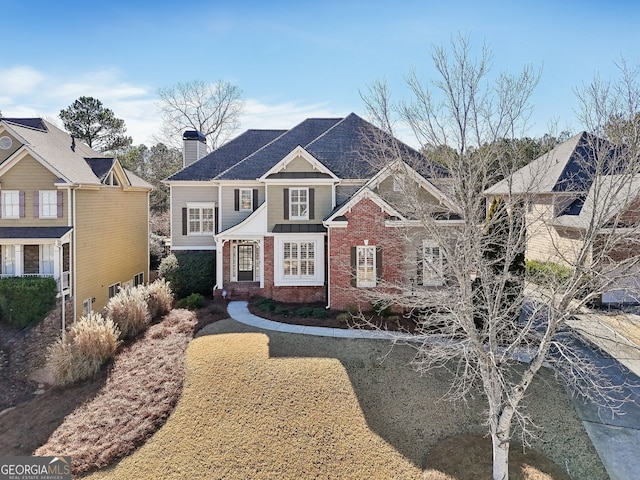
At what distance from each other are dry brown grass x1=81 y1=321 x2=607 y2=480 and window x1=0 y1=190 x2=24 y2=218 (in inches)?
520

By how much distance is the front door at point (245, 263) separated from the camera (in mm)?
21859

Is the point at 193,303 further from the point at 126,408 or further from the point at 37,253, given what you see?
the point at 37,253

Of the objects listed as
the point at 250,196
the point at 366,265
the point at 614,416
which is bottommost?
the point at 614,416

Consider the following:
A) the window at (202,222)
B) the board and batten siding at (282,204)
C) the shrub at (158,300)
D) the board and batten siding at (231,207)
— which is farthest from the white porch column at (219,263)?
the window at (202,222)

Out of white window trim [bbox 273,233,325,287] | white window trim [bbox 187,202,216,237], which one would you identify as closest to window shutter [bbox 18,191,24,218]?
white window trim [bbox 187,202,216,237]

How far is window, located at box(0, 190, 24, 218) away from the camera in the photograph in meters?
18.8

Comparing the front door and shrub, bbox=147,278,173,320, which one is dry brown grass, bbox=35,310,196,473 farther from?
the front door

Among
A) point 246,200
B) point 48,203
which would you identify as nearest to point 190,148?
point 246,200

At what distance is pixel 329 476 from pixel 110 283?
743 inches

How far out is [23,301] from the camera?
17062 mm

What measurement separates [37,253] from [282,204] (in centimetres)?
1267

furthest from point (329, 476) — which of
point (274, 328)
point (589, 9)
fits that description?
point (589, 9)

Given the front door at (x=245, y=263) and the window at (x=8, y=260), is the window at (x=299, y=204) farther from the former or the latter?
the window at (x=8, y=260)

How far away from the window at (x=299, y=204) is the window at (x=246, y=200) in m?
3.93
